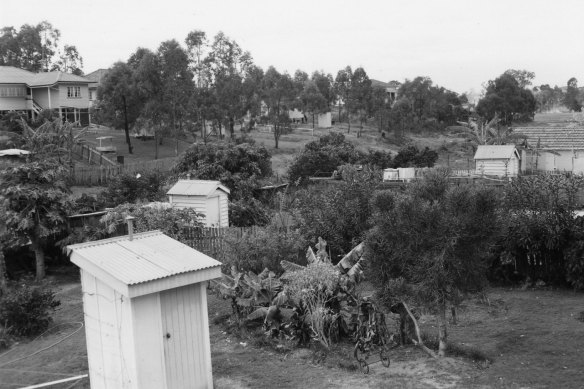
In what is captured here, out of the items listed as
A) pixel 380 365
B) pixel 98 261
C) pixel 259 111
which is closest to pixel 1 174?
pixel 98 261

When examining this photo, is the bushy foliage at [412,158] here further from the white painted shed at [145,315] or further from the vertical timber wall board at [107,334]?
the vertical timber wall board at [107,334]

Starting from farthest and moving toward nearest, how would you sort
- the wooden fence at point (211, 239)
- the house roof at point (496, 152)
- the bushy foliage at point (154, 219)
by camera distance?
1. the house roof at point (496, 152)
2. the bushy foliage at point (154, 219)
3. the wooden fence at point (211, 239)

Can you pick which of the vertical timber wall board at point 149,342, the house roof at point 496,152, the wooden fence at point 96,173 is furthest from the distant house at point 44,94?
the vertical timber wall board at point 149,342

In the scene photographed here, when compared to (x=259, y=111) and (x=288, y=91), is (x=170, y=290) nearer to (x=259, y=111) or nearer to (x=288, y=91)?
(x=259, y=111)

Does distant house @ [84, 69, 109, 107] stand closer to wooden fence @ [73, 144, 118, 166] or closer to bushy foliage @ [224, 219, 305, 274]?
wooden fence @ [73, 144, 118, 166]

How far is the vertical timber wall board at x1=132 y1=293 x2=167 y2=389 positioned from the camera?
28.6ft

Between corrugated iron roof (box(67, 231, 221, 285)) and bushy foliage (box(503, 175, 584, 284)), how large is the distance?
7884 millimetres

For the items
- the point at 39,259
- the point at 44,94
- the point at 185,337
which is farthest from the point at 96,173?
the point at 185,337

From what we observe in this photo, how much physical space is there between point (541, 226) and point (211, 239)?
28.4ft

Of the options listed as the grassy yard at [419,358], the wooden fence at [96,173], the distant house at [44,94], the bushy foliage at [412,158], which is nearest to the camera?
the grassy yard at [419,358]

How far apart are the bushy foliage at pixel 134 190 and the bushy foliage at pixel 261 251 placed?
1010 cm

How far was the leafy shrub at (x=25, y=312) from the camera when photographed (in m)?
13.1

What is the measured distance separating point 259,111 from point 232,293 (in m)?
36.5

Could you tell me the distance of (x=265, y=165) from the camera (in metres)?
31.6
